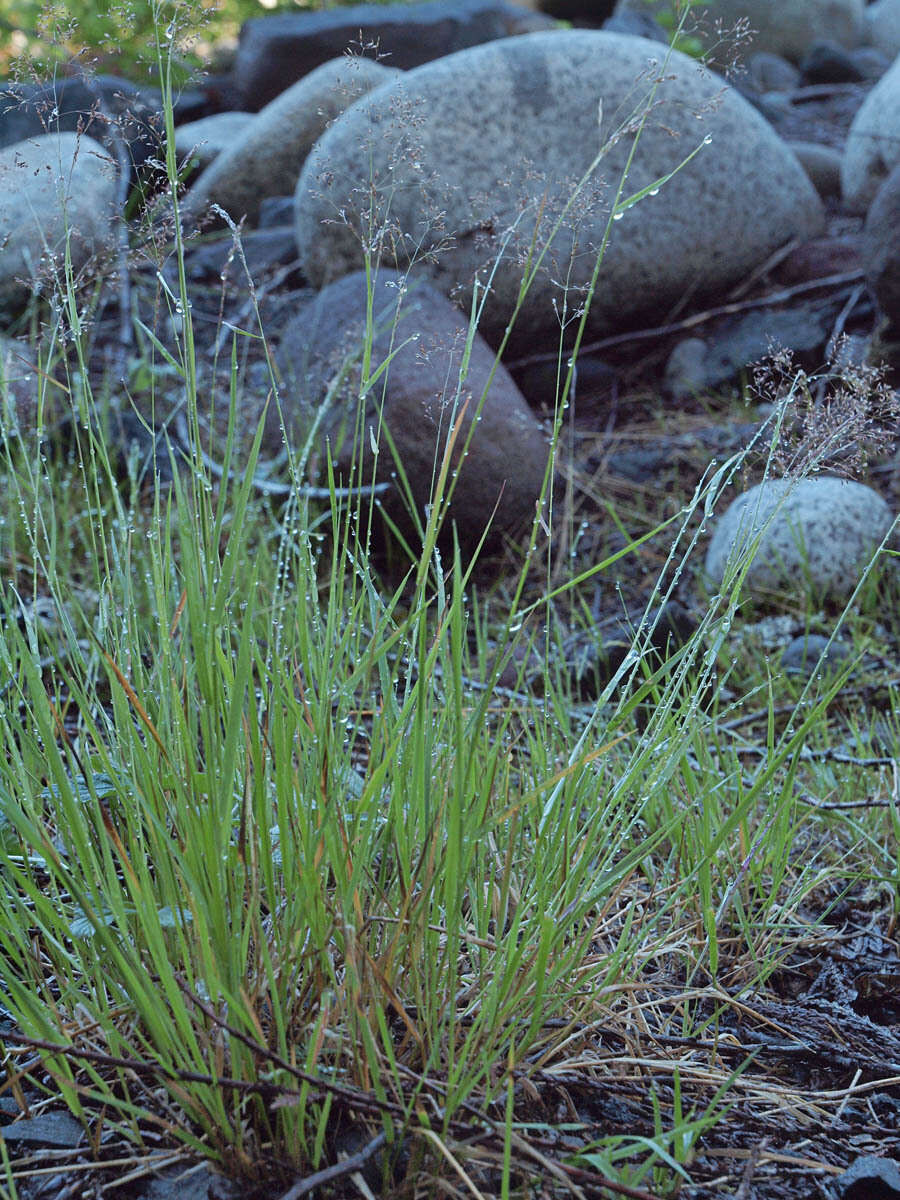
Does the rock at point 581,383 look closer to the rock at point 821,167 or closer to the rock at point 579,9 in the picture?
the rock at point 821,167

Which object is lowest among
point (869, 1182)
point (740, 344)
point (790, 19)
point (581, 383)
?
point (581, 383)

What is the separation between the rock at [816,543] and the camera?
10.7 feet

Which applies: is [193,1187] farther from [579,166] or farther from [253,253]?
[253,253]

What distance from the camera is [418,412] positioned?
3439 millimetres

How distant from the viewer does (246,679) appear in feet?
3.40

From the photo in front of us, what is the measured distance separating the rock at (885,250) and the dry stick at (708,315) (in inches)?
20.6

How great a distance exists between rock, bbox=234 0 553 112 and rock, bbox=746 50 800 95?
2.50 metres

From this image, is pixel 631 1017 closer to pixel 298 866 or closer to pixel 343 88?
pixel 298 866

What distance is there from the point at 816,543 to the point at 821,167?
3.40 meters

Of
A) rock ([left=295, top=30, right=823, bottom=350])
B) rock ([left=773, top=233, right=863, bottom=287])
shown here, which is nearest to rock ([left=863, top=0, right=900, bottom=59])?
rock ([left=773, top=233, right=863, bottom=287])

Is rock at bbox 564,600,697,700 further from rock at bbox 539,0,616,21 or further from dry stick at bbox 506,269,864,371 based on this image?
rock at bbox 539,0,616,21

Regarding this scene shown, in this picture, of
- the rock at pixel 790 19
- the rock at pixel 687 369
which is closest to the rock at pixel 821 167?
the rock at pixel 687 369

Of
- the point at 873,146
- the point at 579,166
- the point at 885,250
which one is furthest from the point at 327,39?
the point at 885,250

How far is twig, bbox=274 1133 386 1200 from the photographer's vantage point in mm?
918
